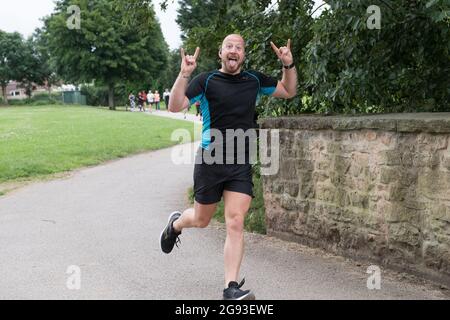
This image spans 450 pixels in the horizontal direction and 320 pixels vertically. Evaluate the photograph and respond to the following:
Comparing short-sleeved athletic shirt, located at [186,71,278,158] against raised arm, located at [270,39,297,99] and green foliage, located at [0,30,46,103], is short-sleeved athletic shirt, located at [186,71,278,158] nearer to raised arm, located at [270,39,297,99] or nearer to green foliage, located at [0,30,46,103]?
raised arm, located at [270,39,297,99]

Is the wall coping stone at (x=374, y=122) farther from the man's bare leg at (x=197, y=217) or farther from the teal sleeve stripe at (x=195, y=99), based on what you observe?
the teal sleeve stripe at (x=195, y=99)

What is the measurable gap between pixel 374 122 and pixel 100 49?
4776 cm

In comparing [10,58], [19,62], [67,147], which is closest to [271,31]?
[67,147]

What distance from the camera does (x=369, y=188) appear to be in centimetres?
593

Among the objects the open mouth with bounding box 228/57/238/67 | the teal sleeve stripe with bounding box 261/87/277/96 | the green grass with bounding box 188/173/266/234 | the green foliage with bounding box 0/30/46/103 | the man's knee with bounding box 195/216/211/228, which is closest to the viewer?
the open mouth with bounding box 228/57/238/67

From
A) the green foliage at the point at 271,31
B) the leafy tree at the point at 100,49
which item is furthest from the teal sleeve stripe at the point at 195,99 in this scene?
the leafy tree at the point at 100,49

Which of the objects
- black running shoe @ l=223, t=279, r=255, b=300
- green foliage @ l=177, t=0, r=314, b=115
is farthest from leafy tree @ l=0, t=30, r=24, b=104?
black running shoe @ l=223, t=279, r=255, b=300

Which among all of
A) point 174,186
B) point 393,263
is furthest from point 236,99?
point 174,186

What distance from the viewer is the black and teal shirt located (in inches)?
194

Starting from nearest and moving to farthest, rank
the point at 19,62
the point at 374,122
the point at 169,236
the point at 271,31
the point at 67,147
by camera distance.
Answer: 1. the point at 374,122
2. the point at 169,236
3. the point at 271,31
4. the point at 67,147
5. the point at 19,62

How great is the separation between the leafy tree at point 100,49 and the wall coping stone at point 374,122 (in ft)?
141

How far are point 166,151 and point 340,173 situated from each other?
13.2m

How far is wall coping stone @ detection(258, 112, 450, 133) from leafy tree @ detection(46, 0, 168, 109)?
43.0 meters

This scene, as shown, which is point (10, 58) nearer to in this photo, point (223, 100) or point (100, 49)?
point (100, 49)
